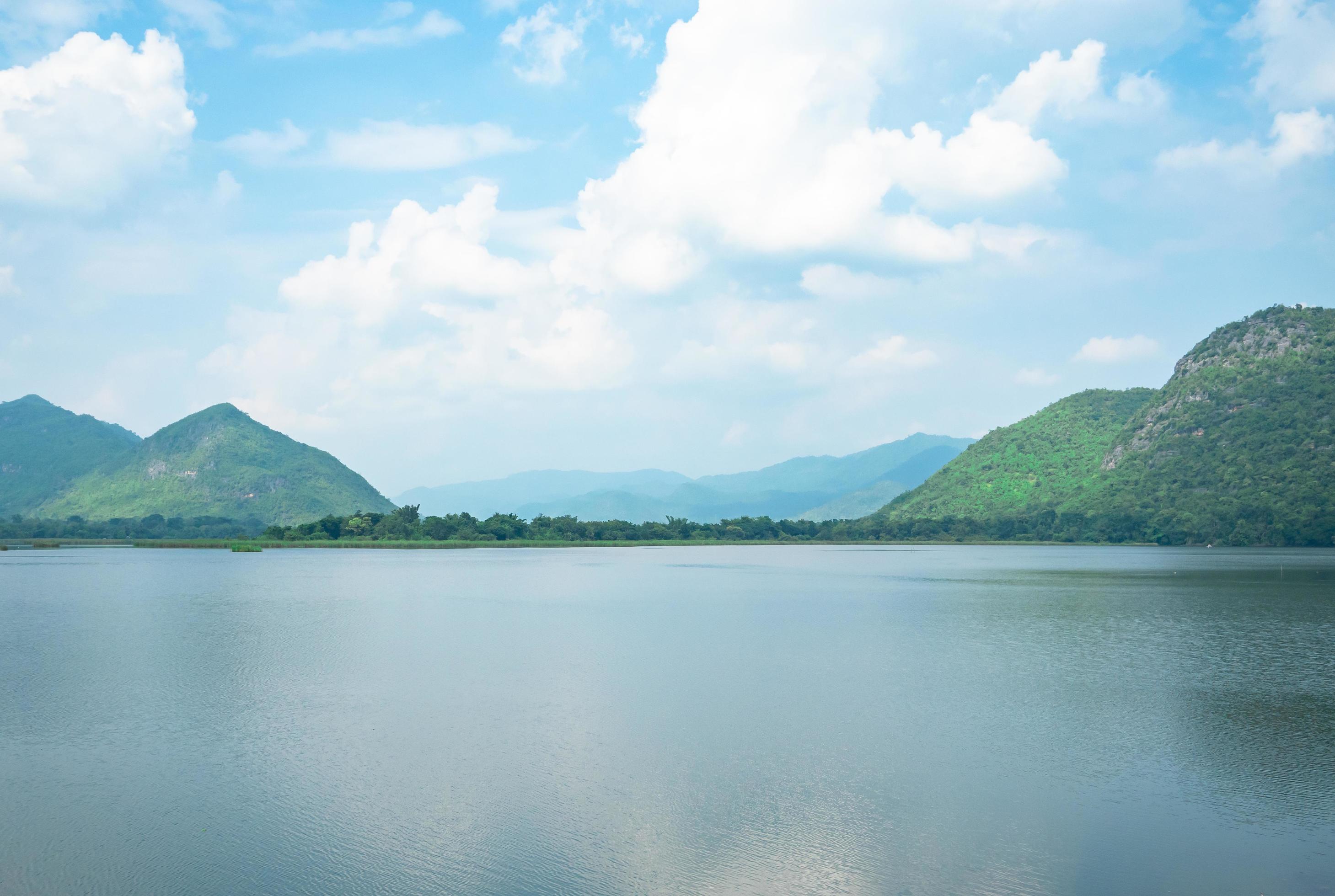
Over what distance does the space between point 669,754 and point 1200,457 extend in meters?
124

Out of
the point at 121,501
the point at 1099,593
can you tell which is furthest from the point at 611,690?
the point at 121,501

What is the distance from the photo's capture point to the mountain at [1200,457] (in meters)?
103

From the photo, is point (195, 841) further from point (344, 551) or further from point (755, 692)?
point (344, 551)

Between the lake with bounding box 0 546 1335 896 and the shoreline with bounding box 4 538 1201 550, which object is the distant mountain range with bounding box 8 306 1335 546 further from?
the lake with bounding box 0 546 1335 896

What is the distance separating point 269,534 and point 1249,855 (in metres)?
129

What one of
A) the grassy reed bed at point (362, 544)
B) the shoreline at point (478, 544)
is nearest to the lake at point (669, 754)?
the grassy reed bed at point (362, 544)

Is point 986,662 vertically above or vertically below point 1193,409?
below

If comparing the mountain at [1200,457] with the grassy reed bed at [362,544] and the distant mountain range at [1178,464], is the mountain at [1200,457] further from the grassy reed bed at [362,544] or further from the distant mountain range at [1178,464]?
the grassy reed bed at [362,544]

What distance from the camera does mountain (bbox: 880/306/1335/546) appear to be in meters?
103

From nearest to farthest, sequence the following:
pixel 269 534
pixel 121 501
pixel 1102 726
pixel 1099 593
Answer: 1. pixel 1102 726
2. pixel 1099 593
3. pixel 269 534
4. pixel 121 501

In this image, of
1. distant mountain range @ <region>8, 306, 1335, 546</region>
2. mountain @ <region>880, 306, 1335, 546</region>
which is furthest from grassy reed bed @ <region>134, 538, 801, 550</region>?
mountain @ <region>880, 306, 1335, 546</region>

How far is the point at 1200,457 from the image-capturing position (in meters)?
116

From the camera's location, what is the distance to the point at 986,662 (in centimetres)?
2342

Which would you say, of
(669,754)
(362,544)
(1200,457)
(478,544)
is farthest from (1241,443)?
(669,754)
